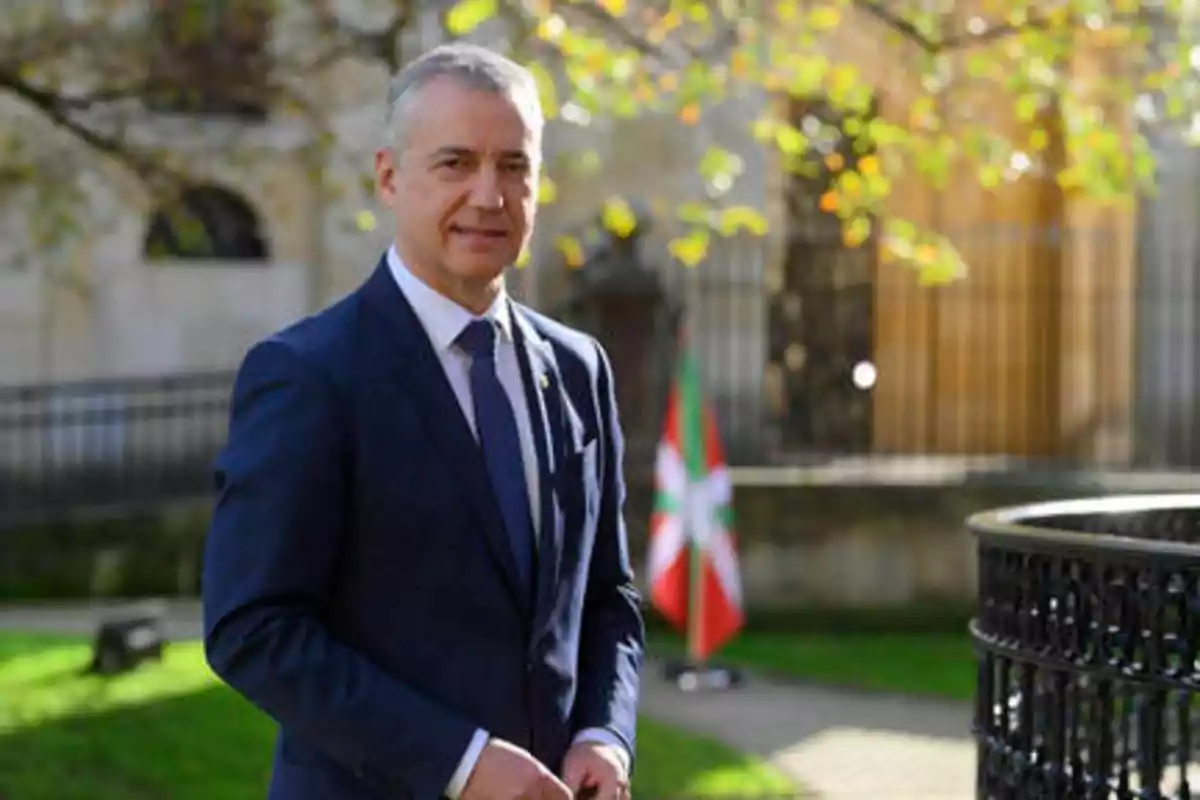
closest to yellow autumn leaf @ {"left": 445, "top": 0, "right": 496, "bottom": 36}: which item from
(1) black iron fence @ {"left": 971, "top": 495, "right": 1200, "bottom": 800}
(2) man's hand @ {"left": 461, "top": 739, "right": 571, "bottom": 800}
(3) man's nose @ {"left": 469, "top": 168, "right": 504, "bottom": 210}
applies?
(1) black iron fence @ {"left": 971, "top": 495, "right": 1200, "bottom": 800}

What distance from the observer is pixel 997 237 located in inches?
685

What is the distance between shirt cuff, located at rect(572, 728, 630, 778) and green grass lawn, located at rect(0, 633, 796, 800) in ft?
20.6

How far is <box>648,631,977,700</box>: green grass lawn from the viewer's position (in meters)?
13.6

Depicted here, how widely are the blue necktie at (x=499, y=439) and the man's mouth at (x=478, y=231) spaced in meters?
0.15

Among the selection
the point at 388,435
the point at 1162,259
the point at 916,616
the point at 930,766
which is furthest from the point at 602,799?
the point at 1162,259

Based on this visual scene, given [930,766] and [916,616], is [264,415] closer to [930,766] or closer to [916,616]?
[930,766]

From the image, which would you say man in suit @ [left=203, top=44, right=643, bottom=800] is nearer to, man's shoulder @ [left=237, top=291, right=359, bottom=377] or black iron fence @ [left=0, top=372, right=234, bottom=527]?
man's shoulder @ [left=237, top=291, right=359, bottom=377]

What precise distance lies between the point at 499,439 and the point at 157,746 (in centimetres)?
731

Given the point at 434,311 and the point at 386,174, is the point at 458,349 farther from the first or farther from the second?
Answer: the point at 386,174

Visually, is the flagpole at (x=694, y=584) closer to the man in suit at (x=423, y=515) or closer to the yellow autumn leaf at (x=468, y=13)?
the yellow autumn leaf at (x=468, y=13)

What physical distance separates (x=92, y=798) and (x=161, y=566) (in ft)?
22.8

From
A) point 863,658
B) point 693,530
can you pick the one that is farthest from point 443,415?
point 863,658

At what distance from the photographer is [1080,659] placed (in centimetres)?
476

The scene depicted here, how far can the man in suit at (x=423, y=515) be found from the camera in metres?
3.05
